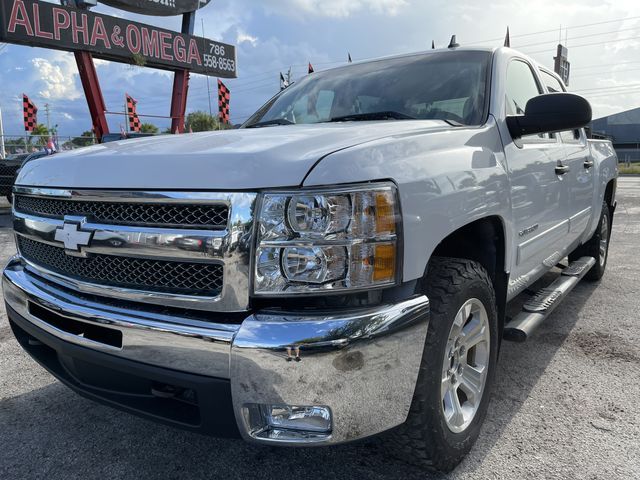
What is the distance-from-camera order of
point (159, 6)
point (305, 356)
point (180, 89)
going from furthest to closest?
1. point (180, 89)
2. point (159, 6)
3. point (305, 356)

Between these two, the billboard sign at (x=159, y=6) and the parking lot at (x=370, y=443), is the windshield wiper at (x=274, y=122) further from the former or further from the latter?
the billboard sign at (x=159, y=6)

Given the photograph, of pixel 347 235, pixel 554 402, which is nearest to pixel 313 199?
pixel 347 235

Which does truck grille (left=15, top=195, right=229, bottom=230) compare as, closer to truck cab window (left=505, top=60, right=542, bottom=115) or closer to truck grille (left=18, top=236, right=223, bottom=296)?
truck grille (left=18, top=236, right=223, bottom=296)

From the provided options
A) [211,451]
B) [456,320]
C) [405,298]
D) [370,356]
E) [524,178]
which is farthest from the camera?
[524,178]

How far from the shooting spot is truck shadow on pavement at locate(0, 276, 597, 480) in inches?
84.7

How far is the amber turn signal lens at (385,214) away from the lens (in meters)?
1.66

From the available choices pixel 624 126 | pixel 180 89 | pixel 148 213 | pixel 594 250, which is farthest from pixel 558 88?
pixel 624 126

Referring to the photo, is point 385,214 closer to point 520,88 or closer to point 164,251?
point 164,251

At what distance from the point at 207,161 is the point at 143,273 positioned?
1.60 feet

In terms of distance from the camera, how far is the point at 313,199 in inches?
64.1

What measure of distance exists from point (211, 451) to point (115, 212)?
117cm

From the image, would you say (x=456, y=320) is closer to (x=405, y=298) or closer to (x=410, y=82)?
(x=405, y=298)

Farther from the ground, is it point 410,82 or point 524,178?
point 410,82

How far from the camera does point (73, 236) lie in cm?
200
